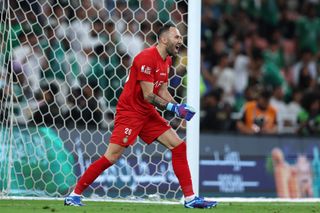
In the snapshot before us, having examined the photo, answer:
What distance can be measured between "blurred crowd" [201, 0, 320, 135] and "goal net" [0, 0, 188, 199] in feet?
12.9

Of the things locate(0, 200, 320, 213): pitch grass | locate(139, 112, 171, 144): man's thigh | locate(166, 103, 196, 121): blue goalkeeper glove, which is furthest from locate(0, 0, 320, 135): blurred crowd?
locate(0, 200, 320, 213): pitch grass

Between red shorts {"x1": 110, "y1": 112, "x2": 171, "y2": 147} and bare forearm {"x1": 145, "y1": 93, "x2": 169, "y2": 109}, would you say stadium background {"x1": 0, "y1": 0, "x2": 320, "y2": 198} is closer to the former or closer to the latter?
red shorts {"x1": 110, "y1": 112, "x2": 171, "y2": 147}

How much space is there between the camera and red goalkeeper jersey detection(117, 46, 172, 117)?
30.7 ft

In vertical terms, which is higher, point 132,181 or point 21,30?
point 21,30

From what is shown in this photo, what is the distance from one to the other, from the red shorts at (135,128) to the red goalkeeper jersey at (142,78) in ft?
0.20

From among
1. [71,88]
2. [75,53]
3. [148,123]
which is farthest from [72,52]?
[148,123]

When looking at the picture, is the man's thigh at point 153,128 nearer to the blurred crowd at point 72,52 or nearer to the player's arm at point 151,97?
the player's arm at point 151,97

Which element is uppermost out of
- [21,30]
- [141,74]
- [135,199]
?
[21,30]

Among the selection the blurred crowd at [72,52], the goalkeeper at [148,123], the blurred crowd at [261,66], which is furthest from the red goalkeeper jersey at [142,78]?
the blurred crowd at [261,66]

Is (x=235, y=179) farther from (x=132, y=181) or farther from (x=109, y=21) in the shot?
(x=109, y=21)

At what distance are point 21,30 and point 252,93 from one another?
6486 mm

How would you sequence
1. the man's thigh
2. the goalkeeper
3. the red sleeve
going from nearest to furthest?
the red sleeve < the goalkeeper < the man's thigh

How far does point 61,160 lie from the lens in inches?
460

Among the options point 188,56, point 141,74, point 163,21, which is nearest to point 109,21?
point 163,21
